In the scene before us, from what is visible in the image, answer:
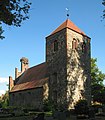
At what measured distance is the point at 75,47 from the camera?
A: 41594 mm

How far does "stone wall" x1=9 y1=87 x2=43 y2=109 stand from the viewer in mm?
42656

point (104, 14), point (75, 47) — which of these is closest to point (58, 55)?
point (75, 47)

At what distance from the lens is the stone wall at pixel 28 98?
42.7 meters

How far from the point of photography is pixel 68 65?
39.4 m

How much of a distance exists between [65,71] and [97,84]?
1853 cm

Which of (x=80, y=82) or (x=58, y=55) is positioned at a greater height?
(x=58, y=55)

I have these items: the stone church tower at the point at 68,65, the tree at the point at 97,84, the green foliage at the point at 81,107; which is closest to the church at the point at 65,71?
the stone church tower at the point at 68,65

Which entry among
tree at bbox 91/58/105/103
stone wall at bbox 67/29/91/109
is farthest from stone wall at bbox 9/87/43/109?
tree at bbox 91/58/105/103

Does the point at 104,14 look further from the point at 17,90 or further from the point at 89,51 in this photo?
the point at 17,90

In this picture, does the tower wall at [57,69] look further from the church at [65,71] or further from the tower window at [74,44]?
the tower window at [74,44]

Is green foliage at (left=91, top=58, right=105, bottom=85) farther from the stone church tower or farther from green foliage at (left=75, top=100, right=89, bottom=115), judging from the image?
green foliage at (left=75, top=100, right=89, bottom=115)

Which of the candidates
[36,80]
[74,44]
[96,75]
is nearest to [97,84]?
[96,75]

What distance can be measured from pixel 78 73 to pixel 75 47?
4254 millimetres

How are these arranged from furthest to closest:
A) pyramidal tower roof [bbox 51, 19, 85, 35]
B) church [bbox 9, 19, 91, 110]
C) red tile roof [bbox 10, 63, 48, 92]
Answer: red tile roof [bbox 10, 63, 48, 92] < pyramidal tower roof [bbox 51, 19, 85, 35] < church [bbox 9, 19, 91, 110]
